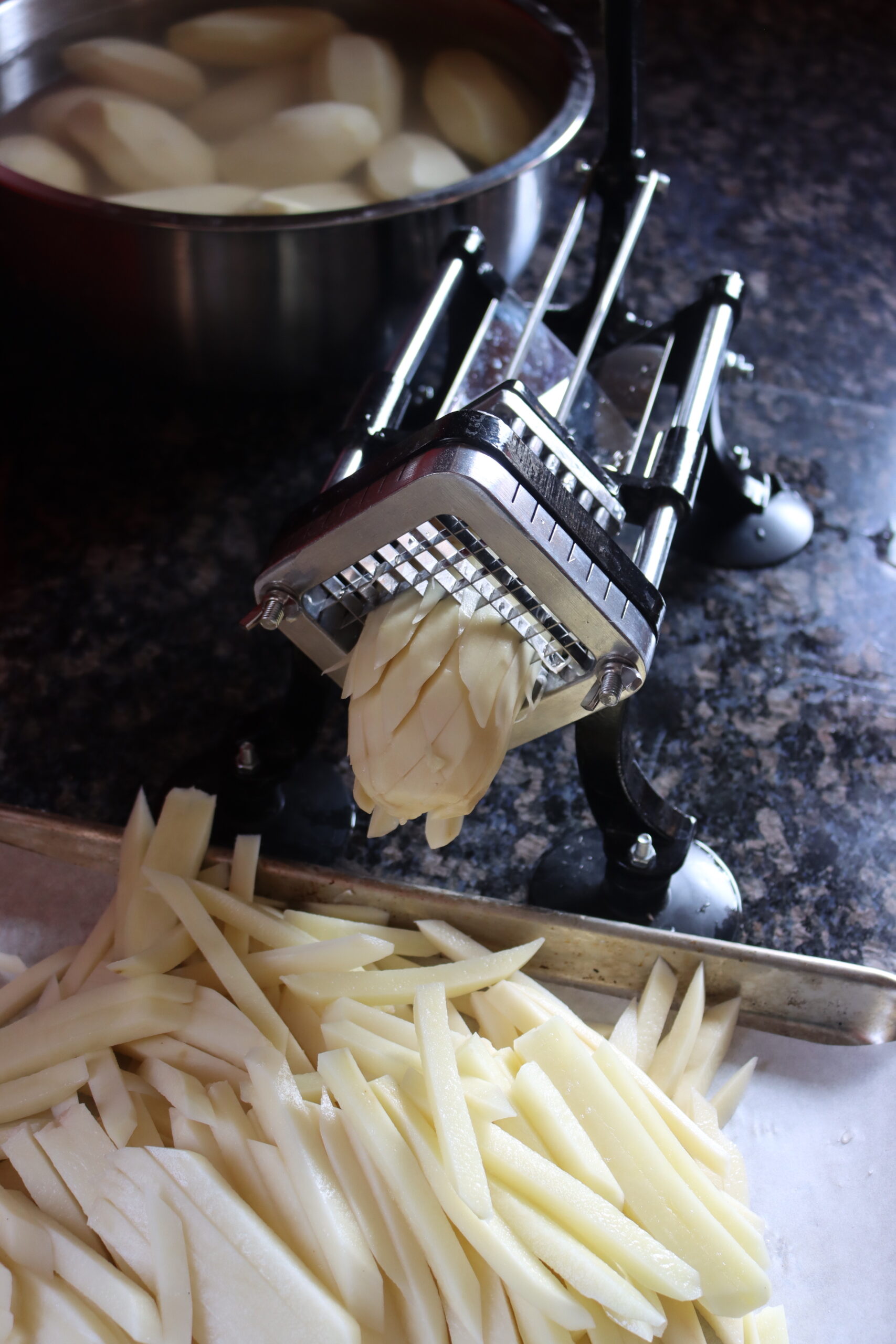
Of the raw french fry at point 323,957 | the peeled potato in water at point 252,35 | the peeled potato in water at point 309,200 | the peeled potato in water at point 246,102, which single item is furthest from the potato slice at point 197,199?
the raw french fry at point 323,957

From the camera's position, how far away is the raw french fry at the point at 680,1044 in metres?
0.90

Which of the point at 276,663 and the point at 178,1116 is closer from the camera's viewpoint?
the point at 178,1116

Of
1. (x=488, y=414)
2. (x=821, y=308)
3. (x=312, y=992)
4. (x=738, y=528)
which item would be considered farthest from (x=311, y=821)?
(x=821, y=308)

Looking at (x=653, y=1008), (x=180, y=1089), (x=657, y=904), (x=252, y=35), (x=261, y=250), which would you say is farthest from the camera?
(x=252, y=35)

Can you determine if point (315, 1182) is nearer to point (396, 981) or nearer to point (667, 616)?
point (396, 981)

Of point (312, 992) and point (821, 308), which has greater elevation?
point (821, 308)

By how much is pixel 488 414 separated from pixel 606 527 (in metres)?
0.17

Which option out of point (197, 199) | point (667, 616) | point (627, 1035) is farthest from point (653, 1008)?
point (197, 199)

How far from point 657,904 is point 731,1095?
19cm

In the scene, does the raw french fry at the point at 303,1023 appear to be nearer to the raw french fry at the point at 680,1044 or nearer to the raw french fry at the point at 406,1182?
the raw french fry at the point at 406,1182

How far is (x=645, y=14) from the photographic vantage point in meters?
2.31

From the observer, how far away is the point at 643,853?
39.0 inches

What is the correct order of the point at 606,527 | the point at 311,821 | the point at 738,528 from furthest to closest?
the point at 738,528 < the point at 311,821 < the point at 606,527

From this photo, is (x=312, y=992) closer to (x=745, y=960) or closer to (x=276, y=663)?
(x=745, y=960)
